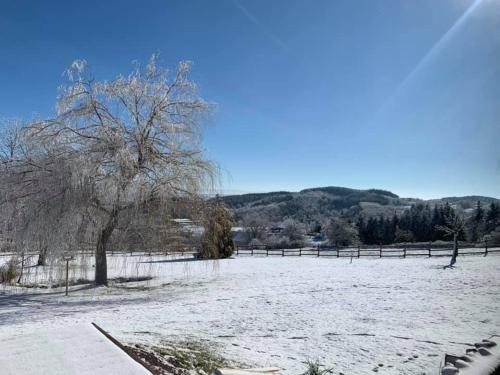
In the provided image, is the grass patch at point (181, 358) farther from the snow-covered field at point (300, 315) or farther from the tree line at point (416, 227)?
the tree line at point (416, 227)

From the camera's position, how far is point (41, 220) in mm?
11719

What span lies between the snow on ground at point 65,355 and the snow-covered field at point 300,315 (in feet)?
2.84

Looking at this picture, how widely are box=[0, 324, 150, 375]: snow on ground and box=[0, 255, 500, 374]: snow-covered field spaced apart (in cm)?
87

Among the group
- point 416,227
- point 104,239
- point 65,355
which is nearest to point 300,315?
point 65,355

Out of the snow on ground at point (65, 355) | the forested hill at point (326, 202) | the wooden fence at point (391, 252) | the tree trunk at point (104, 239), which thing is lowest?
the wooden fence at point (391, 252)

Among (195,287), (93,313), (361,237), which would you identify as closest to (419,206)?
(361,237)

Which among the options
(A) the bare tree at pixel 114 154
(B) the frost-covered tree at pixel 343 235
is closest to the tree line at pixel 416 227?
(B) the frost-covered tree at pixel 343 235

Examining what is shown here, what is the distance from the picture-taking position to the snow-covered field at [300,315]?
20.2ft

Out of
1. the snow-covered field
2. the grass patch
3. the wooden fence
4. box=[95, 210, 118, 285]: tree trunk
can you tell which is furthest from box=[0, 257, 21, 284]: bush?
the wooden fence

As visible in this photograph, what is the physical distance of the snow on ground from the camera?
13.8ft

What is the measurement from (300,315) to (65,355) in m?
5.60

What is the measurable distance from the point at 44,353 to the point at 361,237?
70646mm

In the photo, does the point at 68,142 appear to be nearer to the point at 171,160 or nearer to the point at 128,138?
the point at 128,138

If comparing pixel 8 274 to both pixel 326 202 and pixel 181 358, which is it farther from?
pixel 326 202
